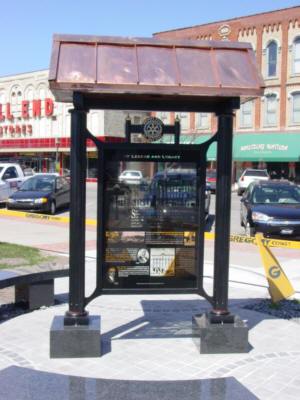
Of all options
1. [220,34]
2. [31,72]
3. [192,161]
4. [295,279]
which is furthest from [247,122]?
[192,161]

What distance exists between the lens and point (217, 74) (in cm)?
481

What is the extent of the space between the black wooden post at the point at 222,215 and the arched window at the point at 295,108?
112 feet

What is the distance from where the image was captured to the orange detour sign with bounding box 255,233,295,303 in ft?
22.4

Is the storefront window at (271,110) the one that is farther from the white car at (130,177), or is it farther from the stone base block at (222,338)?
the stone base block at (222,338)

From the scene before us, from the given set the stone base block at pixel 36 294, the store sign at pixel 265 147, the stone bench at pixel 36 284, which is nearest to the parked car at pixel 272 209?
the stone bench at pixel 36 284

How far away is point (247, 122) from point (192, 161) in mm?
36098

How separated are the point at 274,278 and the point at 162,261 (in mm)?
2147

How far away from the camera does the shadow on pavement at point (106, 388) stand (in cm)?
415

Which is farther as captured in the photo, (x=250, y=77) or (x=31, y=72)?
(x=31, y=72)

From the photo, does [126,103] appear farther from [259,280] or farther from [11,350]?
[259,280]

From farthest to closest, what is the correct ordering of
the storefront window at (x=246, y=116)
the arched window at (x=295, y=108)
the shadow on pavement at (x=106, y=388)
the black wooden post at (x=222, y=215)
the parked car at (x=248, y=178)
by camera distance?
1. the storefront window at (x=246, y=116)
2. the arched window at (x=295, y=108)
3. the parked car at (x=248, y=178)
4. the black wooden post at (x=222, y=215)
5. the shadow on pavement at (x=106, y=388)

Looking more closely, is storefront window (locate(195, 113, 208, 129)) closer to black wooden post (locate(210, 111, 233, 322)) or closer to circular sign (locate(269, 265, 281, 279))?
circular sign (locate(269, 265, 281, 279))

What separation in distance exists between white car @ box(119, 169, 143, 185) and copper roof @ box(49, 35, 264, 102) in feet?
2.51

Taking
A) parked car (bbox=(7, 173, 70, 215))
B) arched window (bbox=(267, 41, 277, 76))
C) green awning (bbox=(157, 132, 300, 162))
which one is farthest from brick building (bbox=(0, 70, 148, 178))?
parked car (bbox=(7, 173, 70, 215))
